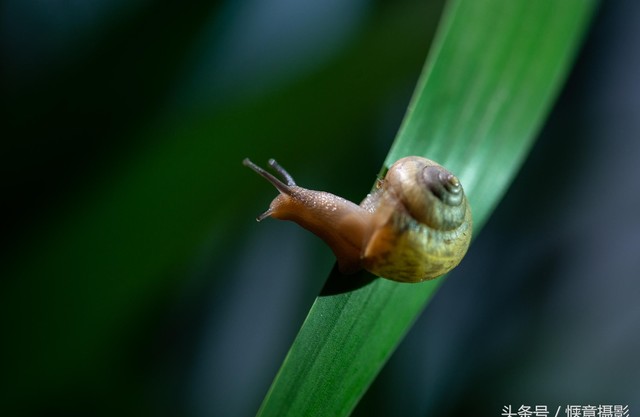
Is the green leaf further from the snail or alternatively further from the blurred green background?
the blurred green background

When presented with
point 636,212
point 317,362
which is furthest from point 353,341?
point 636,212

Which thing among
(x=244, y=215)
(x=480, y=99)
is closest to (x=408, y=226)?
(x=480, y=99)

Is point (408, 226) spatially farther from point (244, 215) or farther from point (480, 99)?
point (244, 215)

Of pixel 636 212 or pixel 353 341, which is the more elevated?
pixel 636 212

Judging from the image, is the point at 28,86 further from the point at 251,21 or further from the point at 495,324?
the point at 495,324

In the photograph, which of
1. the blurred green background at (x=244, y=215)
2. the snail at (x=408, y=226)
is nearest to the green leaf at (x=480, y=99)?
the snail at (x=408, y=226)

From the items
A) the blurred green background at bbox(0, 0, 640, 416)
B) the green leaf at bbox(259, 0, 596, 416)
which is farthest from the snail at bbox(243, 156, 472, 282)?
the blurred green background at bbox(0, 0, 640, 416)
